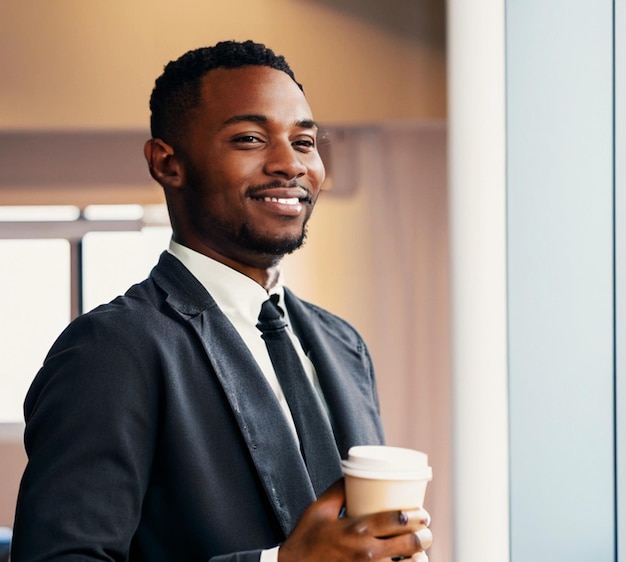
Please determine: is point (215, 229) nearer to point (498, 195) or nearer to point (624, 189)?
point (624, 189)

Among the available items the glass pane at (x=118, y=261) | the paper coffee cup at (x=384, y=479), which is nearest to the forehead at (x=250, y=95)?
Result: the paper coffee cup at (x=384, y=479)

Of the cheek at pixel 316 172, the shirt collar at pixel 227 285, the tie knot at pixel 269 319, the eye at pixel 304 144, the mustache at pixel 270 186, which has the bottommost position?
the tie knot at pixel 269 319

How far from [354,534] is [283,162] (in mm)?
489

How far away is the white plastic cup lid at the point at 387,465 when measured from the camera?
0.71 meters

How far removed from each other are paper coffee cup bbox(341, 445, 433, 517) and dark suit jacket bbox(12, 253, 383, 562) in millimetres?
144

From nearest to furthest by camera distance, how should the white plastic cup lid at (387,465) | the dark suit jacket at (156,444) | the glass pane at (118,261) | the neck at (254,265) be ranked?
the white plastic cup lid at (387,465), the dark suit jacket at (156,444), the neck at (254,265), the glass pane at (118,261)

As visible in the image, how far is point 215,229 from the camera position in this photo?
Result: 106 cm

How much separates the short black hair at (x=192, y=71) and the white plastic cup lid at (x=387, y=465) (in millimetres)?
542

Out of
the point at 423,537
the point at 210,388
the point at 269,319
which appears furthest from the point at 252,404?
the point at 423,537

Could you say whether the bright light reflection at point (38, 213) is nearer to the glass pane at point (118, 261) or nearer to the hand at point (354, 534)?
the glass pane at point (118, 261)

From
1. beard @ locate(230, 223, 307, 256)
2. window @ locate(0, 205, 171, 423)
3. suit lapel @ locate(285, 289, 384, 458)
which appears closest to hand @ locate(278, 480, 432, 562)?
suit lapel @ locate(285, 289, 384, 458)

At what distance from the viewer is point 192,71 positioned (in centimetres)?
111

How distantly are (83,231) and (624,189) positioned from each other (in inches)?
57.6

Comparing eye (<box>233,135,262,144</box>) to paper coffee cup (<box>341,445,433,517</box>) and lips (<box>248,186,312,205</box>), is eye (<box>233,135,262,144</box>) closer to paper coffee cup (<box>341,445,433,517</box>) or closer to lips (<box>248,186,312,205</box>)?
lips (<box>248,186,312,205</box>)
